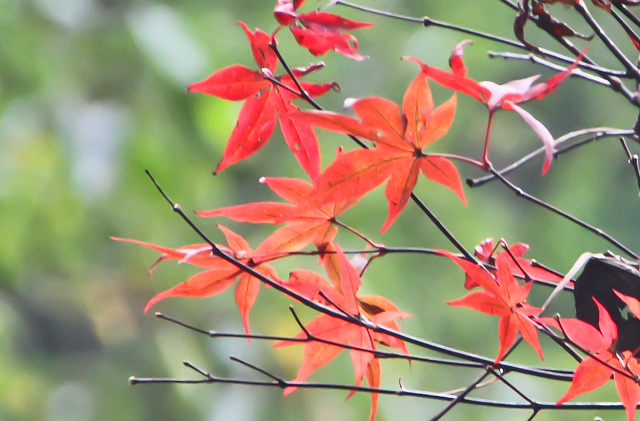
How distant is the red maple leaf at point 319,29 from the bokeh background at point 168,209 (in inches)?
52.1

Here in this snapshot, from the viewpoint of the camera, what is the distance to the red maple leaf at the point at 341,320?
0.37 m

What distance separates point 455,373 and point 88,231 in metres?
1.48

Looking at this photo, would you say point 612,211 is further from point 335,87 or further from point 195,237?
point 335,87

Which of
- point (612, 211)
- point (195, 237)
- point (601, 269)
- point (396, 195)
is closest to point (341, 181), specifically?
point (396, 195)

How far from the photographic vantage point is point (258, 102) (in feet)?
1.29

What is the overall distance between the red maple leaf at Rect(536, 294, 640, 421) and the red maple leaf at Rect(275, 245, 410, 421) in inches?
3.2

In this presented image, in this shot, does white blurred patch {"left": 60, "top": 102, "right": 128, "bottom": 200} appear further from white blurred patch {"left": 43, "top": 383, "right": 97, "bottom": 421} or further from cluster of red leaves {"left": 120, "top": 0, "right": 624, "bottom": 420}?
cluster of red leaves {"left": 120, "top": 0, "right": 624, "bottom": 420}

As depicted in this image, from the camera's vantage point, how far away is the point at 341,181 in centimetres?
32

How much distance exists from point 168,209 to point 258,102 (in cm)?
164

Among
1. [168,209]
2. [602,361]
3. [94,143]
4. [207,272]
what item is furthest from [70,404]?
[602,361]

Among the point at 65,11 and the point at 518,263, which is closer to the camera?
the point at 518,263

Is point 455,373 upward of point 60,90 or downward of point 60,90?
downward

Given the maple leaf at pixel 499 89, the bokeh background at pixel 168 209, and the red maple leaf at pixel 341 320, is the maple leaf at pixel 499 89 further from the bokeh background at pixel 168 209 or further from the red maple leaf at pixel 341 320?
the bokeh background at pixel 168 209

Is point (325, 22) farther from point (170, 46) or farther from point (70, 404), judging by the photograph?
point (70, 404)
